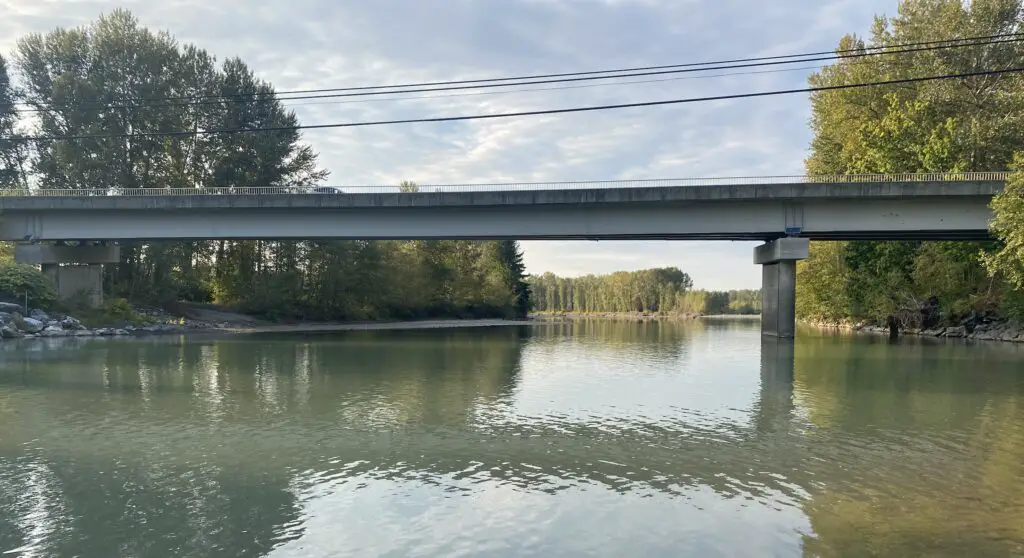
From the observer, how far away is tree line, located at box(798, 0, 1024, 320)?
1811 inches

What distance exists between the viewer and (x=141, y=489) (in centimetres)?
923

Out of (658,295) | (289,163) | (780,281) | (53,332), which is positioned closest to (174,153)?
(289,163)

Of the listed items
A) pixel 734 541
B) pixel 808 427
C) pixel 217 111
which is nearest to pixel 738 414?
pixel 808 427

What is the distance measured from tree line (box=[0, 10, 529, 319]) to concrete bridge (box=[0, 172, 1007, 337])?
18.0ft

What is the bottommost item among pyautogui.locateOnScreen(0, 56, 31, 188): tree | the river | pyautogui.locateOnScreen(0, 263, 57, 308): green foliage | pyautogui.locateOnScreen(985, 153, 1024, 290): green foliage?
the river

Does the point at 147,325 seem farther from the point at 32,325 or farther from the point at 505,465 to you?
the point at 505,465

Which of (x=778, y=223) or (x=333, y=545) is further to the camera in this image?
(x=778, y=223)

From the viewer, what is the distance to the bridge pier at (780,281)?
3909cm

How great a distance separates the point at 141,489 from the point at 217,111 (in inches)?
2251

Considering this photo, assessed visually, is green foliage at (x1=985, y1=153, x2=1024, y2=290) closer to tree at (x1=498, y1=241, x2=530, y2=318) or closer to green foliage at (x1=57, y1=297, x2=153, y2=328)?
green foliage at (x1=57, y1=297, x2=153, y2=328)

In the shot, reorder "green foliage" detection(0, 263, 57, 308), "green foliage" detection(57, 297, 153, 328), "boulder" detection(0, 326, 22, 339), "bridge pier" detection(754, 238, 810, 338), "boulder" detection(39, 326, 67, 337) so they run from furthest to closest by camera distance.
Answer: "green foliage" detection(57, 297, 153, 328), "green foliage" detection(0, 263, 57, 308), "bridge pier" detection(754, 238, 810, 338), "boulder" detection(39, 326, 67, 337), "boulder" detection(0, 326, 22, 339)

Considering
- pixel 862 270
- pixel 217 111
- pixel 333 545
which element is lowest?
pixel 333 545

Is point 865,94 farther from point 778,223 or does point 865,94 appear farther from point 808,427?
point 808,427

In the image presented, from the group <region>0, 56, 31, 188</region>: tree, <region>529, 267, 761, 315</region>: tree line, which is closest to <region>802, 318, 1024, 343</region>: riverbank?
<region>0, 56, 31, 188</region>: tree
